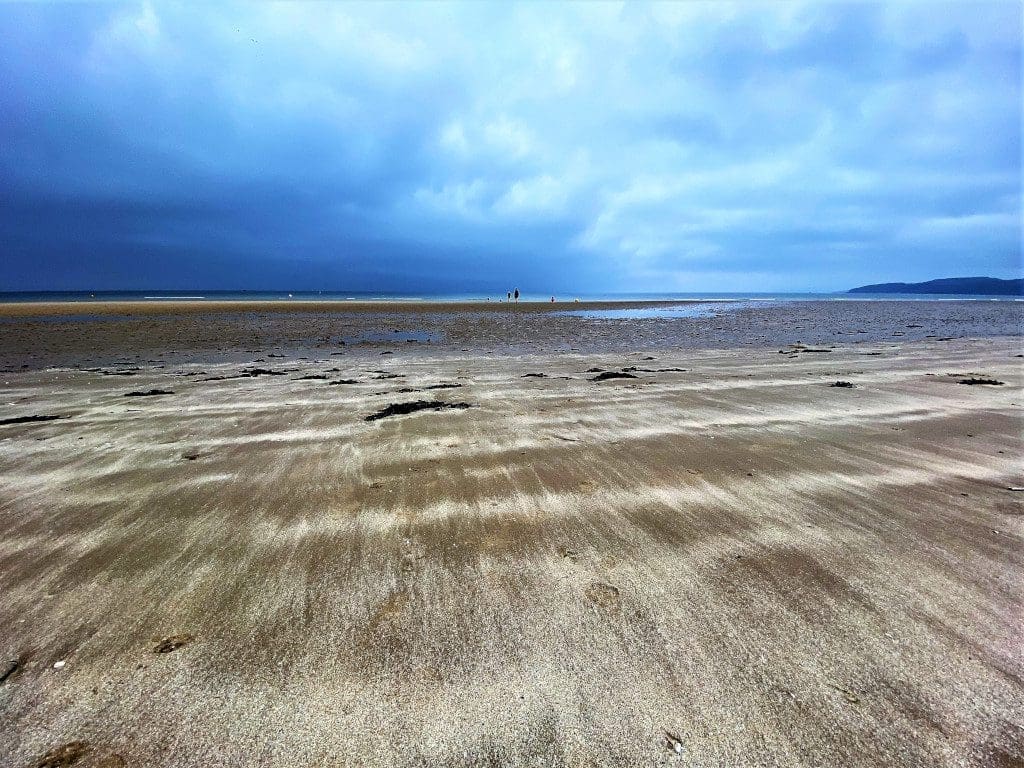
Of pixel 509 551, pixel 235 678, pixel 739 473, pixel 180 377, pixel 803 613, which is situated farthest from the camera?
pixel 180 377

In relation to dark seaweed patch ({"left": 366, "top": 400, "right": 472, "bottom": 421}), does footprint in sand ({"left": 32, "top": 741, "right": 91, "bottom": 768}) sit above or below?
below

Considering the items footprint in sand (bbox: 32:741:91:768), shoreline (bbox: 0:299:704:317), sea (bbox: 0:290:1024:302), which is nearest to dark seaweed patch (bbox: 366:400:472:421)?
footprint in sand (bbox: 32:741:91:768)

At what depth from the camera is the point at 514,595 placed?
2.28m

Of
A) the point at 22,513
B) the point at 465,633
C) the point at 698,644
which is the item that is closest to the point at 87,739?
the point at 465,633

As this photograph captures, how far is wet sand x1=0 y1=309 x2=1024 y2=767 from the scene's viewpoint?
5.17 ft

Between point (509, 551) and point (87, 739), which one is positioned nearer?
point (87, 739)

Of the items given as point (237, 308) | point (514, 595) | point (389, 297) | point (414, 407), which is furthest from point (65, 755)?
point (389, 297)

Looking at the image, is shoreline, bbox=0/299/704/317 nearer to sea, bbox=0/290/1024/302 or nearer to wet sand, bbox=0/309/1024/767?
sea, bbox=0/290/1024/302

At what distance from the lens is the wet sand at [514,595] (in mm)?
1577

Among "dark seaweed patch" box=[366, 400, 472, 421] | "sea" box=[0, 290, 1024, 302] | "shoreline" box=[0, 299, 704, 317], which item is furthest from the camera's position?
"sea" box=[0, 290, 1024, 302]

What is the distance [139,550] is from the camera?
2.69 m

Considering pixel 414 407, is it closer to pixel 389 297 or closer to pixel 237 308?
pixel 237 308

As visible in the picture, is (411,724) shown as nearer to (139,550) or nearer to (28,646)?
(28,646)

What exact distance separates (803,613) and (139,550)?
3.49 m
